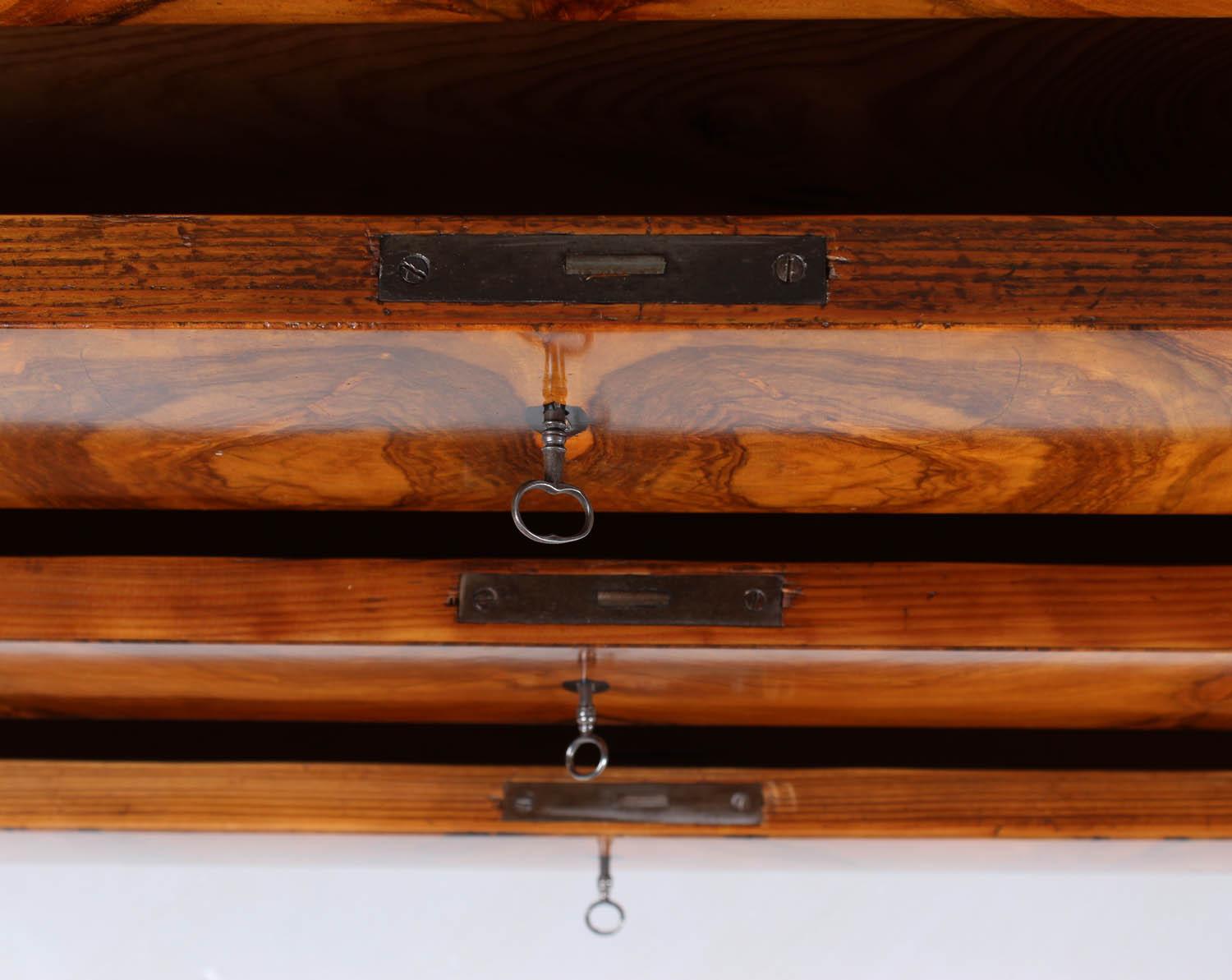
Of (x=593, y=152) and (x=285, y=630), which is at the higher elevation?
(x=593, y=152)

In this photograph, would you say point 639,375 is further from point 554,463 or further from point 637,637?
point 637,637

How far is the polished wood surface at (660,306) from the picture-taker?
474 mm

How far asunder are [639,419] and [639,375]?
1.6 inches

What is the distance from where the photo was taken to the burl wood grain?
688 mm

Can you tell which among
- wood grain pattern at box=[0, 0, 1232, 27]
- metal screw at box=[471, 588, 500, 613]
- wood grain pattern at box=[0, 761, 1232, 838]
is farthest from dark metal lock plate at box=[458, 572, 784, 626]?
wood grain pattern at box=[0, 0, 1232, 27]

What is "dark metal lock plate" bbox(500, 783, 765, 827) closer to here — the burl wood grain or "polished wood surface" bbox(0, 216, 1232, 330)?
the burl wood grain

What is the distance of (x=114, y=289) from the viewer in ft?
1.59

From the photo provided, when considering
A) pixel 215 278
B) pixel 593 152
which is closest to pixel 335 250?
pixel 215 278

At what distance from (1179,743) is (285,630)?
0.83 m

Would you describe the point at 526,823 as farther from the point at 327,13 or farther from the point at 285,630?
the point at 327,13

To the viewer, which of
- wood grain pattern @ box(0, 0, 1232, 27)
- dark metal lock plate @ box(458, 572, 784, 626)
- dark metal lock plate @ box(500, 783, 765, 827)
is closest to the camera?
wood grain pattern @ box(0, 0, 1232, 27)

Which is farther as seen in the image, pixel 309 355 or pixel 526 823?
pixel 526 823

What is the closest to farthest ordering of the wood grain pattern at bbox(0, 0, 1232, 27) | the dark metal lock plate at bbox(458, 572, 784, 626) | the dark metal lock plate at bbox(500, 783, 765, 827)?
1. the wood grain pattern at bbox(0, 0, 1232, 27)
2. the dark metal lock plate at bbox(458, 572, 784, 626)
3. the dark metal lock plate at bbox(500, 783, 765, 827)

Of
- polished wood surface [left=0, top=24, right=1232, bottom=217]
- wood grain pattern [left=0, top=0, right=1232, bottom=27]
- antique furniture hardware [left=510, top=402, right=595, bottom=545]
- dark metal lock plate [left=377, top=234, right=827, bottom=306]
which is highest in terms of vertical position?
polished wood surface [left=0, top=24, right=1232, bottom=217]
